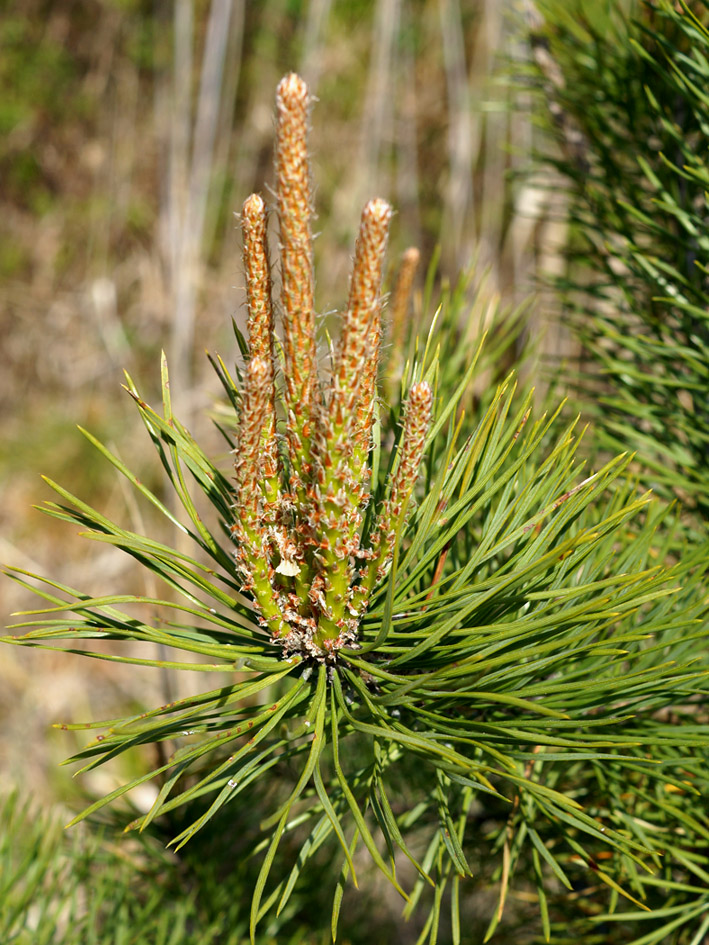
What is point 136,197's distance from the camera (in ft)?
7.20

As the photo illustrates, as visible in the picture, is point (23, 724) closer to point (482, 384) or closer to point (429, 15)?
point (482, 384)

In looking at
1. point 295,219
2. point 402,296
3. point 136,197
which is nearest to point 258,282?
point 295,219

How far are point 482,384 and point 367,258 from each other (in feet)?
1.35

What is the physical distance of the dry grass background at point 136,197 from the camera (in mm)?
1673

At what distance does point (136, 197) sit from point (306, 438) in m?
2.10

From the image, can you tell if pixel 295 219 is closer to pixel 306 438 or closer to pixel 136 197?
pixel 306 438

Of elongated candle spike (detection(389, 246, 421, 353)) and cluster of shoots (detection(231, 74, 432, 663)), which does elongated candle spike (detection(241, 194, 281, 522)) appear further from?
elongated candle spike (detection(389, 246, 421, 353))

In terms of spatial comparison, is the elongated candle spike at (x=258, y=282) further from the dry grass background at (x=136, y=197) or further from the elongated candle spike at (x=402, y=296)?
the dry grass background at (x=136, y=197)

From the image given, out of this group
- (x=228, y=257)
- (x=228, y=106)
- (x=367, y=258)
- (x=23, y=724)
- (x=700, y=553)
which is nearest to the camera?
(x=367, y=258)

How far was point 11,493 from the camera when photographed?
6.24ft

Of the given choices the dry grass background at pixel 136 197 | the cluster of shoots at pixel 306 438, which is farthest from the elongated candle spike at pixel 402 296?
the dry grass background at pixel 136 197

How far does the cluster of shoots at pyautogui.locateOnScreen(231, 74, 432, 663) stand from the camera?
0.29 metres

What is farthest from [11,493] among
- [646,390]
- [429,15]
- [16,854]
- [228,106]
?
[646,390]

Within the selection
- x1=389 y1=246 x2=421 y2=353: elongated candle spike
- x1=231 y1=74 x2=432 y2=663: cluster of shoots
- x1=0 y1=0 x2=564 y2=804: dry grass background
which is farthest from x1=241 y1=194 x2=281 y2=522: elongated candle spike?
x1=0 y1=0 x2=564 y2=804: dry grass background
